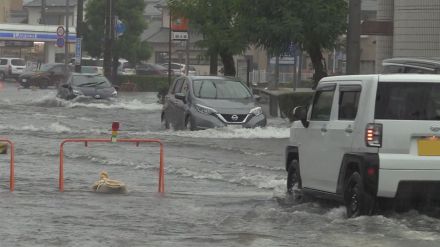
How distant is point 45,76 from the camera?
61250 mm

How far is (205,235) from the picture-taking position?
10477mm

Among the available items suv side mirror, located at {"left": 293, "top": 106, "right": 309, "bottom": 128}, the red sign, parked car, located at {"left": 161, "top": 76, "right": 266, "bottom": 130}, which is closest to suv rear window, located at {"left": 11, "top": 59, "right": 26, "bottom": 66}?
the red sign

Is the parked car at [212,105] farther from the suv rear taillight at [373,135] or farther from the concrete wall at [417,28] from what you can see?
the suv rear taillight at [373,135]

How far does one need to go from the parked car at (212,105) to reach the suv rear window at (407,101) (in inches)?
522

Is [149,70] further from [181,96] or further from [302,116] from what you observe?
[302,116]

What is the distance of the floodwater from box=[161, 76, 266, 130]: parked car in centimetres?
36

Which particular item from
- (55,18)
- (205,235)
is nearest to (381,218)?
(205,235)

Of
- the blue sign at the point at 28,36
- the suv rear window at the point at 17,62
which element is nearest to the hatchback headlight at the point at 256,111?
the suv rear window at the point at 17,62

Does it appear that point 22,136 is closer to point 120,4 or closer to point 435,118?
point 435,118

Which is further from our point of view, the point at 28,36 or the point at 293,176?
the point at 28,36

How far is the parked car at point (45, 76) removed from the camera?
61094mm

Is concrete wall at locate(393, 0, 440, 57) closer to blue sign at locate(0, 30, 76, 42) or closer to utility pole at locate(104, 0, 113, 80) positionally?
utility pole at locate(104, 0, 113, 80)

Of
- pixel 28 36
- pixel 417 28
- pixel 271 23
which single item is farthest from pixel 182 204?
pixel 28 36

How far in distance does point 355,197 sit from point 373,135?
0.81 metres
